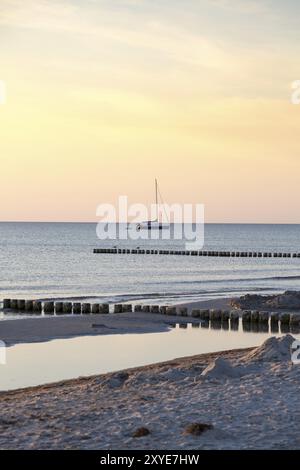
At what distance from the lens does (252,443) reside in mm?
12180

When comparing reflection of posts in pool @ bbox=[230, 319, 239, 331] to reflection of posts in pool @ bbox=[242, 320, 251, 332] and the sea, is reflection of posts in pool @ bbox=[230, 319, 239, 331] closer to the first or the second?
reflection of posts in pool @ bbox=[242, 320, 251, 332]

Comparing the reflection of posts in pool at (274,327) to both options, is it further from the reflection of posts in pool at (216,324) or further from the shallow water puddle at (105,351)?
the reflection of posts in pool at (216,324)

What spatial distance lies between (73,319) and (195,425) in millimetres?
23514

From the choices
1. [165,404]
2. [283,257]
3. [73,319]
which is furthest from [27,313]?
[283,257]

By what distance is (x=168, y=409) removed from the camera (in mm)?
14719

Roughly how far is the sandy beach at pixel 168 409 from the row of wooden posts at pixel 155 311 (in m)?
→ 15.4

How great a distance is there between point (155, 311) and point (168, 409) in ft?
81.2

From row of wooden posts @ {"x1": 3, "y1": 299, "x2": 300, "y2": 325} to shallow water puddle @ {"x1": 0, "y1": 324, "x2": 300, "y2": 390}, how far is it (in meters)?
2.41

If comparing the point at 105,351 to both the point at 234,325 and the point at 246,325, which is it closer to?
the point at 234,325

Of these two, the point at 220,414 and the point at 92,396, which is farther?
the point at 92,396

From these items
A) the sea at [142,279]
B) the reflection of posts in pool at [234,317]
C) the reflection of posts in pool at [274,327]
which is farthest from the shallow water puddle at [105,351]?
the sea at [142,279]

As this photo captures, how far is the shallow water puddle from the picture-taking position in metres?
22.0

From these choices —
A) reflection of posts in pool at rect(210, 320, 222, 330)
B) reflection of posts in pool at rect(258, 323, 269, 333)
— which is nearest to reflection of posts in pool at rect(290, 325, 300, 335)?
reflection of posts in pool at rect(258, 323, 269, 333)
